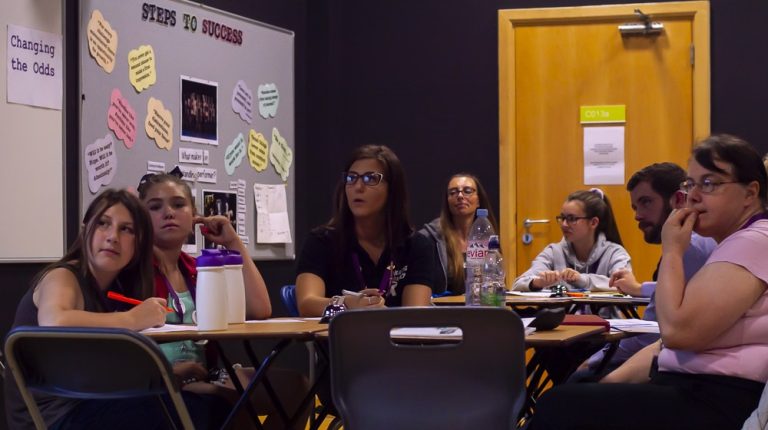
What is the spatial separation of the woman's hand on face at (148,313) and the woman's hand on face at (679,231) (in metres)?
1.33

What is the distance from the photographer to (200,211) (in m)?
6.00

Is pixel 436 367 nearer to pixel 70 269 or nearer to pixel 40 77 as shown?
pixel 70 269

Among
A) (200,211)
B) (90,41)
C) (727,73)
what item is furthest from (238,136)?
(727,73)

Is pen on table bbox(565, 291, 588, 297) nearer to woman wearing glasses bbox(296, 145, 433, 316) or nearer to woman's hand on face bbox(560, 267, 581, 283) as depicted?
woman's hand on face bbox(560, 267, 581, 283)

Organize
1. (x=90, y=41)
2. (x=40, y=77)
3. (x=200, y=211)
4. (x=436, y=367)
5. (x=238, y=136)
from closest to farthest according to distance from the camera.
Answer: (x=436, y=367) → (x=40, y=77) → (x=90, y=41) → (x=200, y=211) → (x=238, y=136)

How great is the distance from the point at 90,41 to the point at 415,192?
2.83 metres

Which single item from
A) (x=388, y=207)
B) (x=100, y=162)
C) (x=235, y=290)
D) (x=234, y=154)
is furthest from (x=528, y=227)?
(x=235, y=290)

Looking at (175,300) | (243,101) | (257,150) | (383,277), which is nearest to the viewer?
(175,300)

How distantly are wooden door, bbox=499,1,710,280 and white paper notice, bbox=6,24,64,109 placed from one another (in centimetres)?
326

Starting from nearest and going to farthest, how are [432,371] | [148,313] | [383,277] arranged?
1. [432,371]
2. [148,313]
3. [383,277]

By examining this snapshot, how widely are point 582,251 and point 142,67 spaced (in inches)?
101

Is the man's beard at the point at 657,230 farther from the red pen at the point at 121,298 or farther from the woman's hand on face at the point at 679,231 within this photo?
the red pen at the point at 121,298

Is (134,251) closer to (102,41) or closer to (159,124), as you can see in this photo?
(102,41)

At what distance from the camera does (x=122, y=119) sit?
5.45 meters
